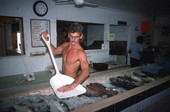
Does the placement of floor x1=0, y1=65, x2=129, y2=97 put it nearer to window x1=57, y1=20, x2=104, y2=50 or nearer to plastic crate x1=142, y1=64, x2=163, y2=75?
window x1=57, y1=20, x2=104, y2=50

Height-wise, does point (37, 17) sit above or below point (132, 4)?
below

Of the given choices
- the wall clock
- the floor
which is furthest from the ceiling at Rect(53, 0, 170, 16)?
the floor

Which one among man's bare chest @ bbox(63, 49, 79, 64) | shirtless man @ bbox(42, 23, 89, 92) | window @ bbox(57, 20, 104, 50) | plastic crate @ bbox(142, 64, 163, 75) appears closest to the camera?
shirtless man @ bbox(42, 23, 89, 92)

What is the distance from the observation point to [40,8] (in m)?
3.44

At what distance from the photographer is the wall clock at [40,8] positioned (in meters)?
3.36

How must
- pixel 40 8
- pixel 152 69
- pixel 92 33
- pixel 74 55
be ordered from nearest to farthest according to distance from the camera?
1. pixel 74 55
2. pixel 152 69
3. pixel 40 8
4. pixel 92 33

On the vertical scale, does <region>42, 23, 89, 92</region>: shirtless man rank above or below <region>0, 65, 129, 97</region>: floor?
above

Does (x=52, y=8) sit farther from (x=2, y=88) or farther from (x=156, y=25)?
(x=156, y=25)

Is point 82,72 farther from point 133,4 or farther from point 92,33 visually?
point 92,33

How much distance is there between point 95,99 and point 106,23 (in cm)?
392

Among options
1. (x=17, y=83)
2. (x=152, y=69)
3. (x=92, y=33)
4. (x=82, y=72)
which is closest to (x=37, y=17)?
(x=17, y=83)

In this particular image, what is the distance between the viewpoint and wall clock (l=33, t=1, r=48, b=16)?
336 cm

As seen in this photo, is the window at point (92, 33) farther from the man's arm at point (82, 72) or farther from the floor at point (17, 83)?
the man's arm at point (82, 72)

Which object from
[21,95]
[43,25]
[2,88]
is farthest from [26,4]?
[21,95]
